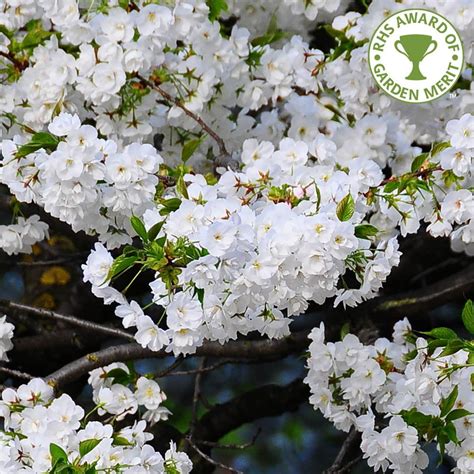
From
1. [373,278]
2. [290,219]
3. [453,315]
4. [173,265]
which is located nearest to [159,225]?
[173,265]

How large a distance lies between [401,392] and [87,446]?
0.62 metres

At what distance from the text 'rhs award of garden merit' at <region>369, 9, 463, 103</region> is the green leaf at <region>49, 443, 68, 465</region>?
3.55ft

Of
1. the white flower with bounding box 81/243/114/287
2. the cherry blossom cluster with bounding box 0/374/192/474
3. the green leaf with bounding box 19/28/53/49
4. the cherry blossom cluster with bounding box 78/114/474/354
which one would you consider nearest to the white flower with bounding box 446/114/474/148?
the cherry blossom cluster with bounding box 78/114/474/354

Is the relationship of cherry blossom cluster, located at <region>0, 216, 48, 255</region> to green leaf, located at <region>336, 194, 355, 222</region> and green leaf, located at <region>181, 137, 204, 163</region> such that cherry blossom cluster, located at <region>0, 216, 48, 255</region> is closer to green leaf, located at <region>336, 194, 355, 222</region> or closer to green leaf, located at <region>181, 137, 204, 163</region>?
green leaf, located at <region>181, 137, 204, 163</region>

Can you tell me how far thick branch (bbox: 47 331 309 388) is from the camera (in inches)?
90.2

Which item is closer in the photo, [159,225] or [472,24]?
[159,225]

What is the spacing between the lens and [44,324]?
9.95ft

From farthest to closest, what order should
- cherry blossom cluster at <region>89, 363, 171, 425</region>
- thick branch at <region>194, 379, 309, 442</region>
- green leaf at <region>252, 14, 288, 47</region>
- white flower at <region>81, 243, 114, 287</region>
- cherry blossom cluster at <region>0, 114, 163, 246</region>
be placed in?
thick branch at <region>194, 379, 309, 442</region> < green leaf at <region>252, 14, 288, 47</region> < cherry blossom cluster at <region>89, 363, 171, 425</region> < cherry blossom cluster at <region>0, 114, 163, 246</region> < white flower at <region>81, 243, 114, 287</region>

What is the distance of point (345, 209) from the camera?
1.81m

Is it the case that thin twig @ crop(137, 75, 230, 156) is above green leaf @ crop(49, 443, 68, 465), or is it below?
above

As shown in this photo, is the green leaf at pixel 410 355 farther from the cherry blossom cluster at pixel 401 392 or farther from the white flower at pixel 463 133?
the white flower at pixel 463 133

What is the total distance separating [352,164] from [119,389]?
67 centimetres

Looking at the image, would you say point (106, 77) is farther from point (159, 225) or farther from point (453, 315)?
point (453, 315)

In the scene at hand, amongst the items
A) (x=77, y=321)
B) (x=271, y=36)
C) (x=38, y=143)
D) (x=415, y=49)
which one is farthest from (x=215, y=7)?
(x=77, y=321)
